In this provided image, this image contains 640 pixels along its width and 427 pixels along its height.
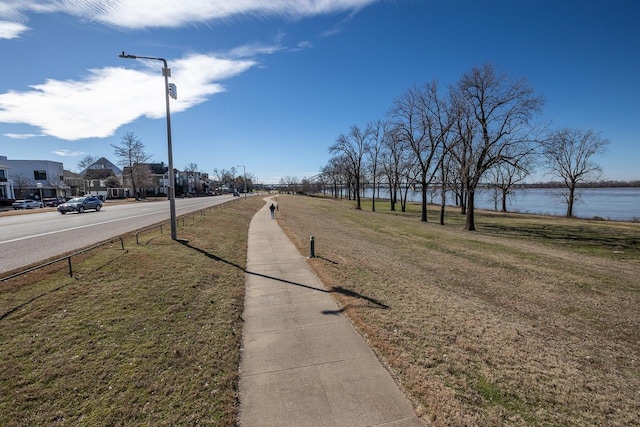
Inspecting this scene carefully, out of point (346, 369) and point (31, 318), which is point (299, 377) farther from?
point (31, 318)

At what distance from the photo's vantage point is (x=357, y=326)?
5449mm

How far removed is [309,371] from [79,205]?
32482 millimetres

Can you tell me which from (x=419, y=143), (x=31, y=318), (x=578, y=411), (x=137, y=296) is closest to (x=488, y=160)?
(x=419, y=143)

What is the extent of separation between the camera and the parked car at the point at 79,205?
1051 inches

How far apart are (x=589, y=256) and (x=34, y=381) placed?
20.2m

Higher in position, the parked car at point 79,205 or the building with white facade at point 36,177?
the building with white facade at point 36,177

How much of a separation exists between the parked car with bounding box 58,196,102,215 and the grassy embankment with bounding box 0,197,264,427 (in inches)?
976

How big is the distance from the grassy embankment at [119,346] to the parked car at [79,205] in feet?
81.4

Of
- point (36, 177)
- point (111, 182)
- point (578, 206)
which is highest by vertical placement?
point (36, 177)

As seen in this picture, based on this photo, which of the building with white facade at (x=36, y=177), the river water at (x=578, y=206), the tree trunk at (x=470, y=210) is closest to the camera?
the tree trunk at (x=470, y=210)

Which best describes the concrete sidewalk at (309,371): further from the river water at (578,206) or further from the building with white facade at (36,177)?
the building with white facade at (36,177)

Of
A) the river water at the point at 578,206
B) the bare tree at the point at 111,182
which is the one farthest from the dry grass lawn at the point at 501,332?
the bare tree at the point at 111,182

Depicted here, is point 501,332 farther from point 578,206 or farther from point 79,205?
point 578,206

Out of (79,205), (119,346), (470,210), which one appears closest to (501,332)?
(119,346)
